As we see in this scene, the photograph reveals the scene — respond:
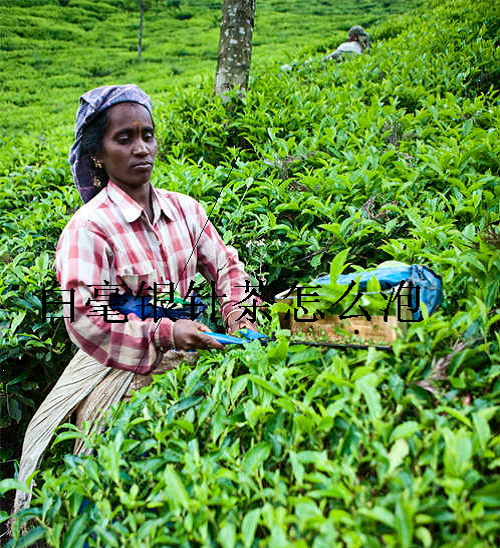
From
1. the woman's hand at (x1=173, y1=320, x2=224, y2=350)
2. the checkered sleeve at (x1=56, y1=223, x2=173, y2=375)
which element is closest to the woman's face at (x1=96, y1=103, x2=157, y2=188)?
the checkered sleeve at (x1=56, y1=223, x2=173, y2=375)

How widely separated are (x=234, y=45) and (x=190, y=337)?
3412mm

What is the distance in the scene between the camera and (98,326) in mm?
1591

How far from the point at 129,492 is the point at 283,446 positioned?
0.41 metres

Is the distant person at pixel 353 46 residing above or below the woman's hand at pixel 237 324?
above

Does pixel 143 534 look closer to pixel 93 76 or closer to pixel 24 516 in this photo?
pixel 24 516

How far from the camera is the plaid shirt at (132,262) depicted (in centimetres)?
160

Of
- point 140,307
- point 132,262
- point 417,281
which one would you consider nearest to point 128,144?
point 132,262

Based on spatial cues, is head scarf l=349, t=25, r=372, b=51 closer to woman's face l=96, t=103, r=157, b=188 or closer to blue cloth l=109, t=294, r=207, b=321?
woman's face l=96, t=103, r=157, b=188

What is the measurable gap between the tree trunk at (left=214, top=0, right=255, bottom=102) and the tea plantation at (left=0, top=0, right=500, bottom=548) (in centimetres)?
21

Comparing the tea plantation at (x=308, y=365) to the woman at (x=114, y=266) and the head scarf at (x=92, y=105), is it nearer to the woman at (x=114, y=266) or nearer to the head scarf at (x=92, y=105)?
the woman at (x=114, y=266)

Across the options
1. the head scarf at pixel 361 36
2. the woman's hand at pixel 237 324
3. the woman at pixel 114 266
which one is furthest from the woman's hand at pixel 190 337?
the head scarf at pixel 361 36

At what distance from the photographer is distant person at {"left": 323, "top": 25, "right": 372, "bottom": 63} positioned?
6672 millimetres

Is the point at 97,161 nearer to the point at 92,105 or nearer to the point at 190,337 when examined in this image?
the point at 92,105

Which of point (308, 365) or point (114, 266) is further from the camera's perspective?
point (114, 266)
